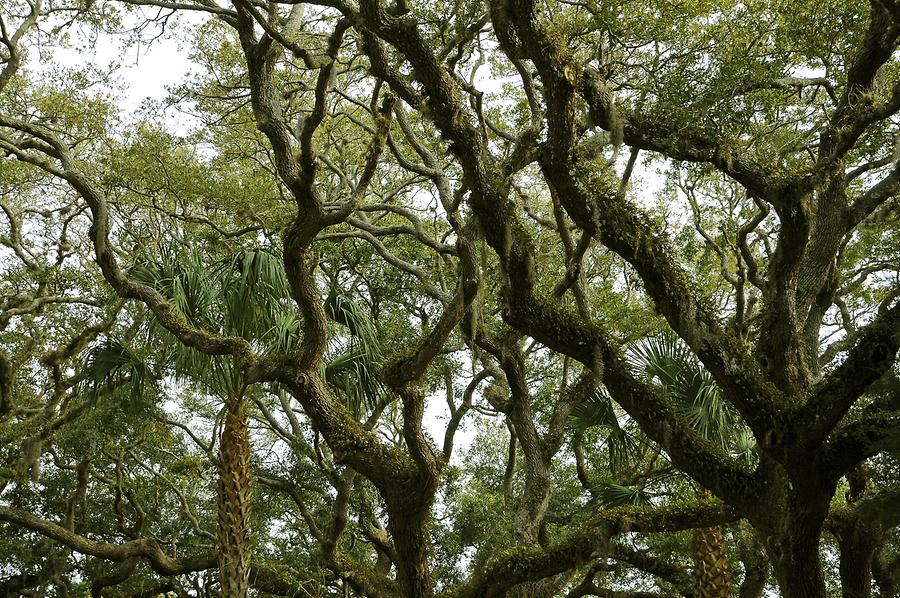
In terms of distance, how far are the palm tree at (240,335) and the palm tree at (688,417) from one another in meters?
2.19

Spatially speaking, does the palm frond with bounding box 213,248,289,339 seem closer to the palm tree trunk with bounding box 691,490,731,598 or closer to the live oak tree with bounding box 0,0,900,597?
the live oak tree with bounding box 0,0,900,597

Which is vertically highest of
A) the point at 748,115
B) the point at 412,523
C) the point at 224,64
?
the point at 224,64

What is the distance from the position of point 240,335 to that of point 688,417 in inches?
154

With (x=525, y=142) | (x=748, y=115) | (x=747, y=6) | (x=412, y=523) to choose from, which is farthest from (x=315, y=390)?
(x=747, y=6)

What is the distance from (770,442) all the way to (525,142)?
3390mm

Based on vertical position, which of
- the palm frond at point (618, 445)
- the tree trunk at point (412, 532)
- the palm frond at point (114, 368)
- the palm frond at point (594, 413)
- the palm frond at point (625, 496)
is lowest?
the tree trunk at point (412, 532)

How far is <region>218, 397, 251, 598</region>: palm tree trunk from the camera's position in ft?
24.3

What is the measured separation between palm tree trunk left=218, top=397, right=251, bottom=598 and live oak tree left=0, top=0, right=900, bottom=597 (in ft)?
0.08

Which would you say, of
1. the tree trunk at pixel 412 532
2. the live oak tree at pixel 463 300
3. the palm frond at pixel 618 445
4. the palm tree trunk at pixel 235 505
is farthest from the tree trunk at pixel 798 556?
the palm tree trunk at pixel 235 505

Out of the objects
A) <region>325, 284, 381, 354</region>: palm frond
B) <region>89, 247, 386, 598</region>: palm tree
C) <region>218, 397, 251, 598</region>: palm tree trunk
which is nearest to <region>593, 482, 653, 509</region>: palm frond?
<region>89, 247, 386, 598</region>: palm tree

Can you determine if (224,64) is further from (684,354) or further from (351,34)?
(684,354)

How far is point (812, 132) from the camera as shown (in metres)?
9.00

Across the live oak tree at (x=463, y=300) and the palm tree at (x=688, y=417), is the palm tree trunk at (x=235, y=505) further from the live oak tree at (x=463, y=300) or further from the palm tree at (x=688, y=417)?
the palm tree at (x=688, y=417)

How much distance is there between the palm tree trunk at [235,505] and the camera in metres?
7.42
